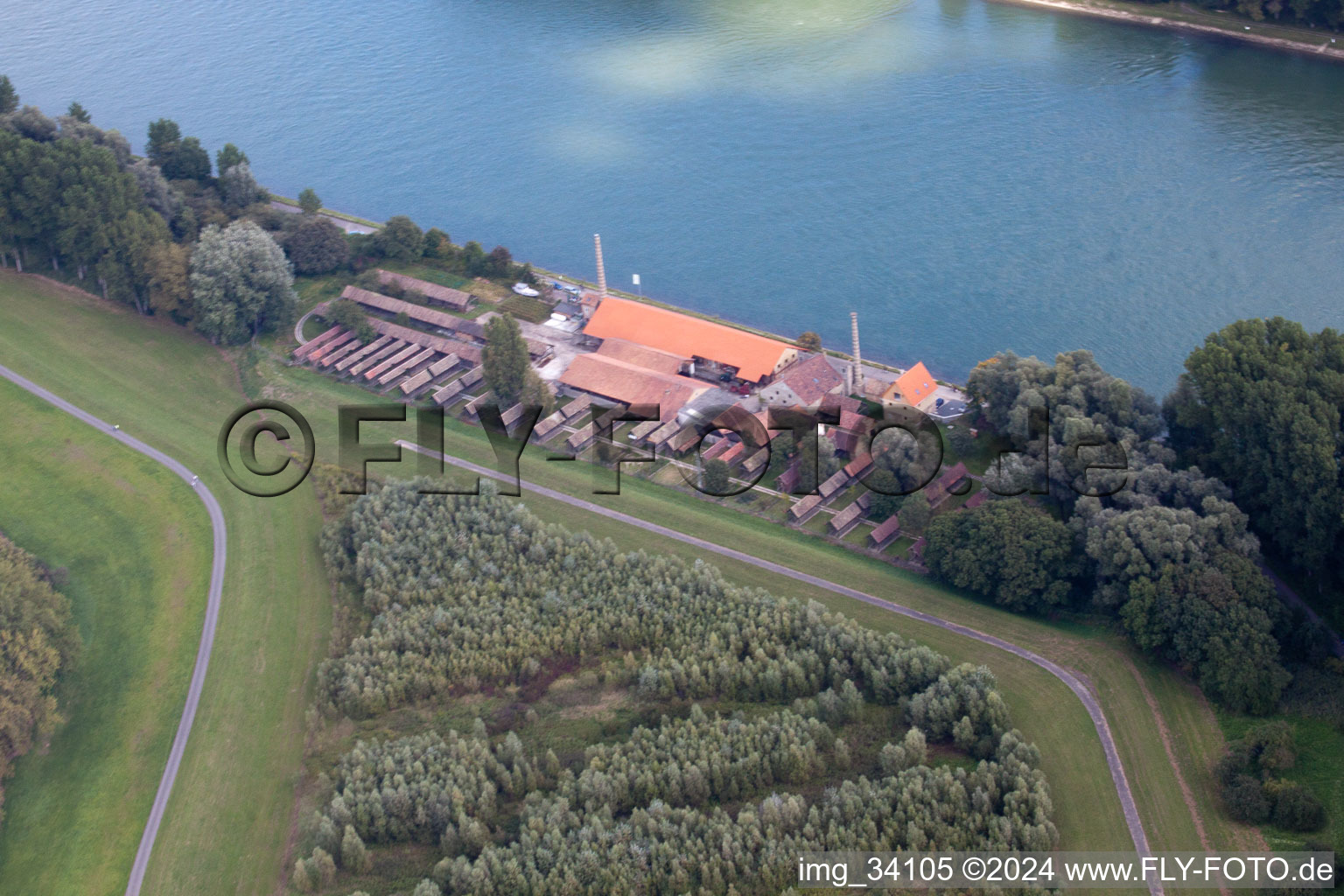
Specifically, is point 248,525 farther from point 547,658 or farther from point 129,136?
point 129,136

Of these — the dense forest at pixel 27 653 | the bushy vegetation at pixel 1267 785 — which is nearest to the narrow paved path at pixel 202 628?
the dense forest at pixel 27 653

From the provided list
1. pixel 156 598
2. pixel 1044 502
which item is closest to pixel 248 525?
pixel 156 598

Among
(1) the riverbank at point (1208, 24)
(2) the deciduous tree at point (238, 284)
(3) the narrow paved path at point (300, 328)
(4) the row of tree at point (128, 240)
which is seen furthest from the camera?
(1) the riverbank at point (1208, 24)

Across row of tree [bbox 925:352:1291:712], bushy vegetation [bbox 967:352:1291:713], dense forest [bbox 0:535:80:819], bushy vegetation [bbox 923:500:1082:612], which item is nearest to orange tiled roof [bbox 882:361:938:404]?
bushy vegetation [bbox 967:352:1291:713]

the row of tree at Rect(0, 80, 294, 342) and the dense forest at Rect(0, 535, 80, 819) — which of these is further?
the row of tree at Rect(0, 80, 294, 342)

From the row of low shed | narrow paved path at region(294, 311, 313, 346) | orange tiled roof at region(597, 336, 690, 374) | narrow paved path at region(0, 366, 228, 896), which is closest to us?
narrow paved path at region(0, 366, 228, 896)

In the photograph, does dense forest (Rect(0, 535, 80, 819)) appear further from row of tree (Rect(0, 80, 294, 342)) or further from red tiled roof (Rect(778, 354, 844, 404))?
red tiled roof (Rect(778, 354, 844, 404))

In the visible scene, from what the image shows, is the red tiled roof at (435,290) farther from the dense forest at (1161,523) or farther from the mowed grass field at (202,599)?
the dense forest at (1161,523)
